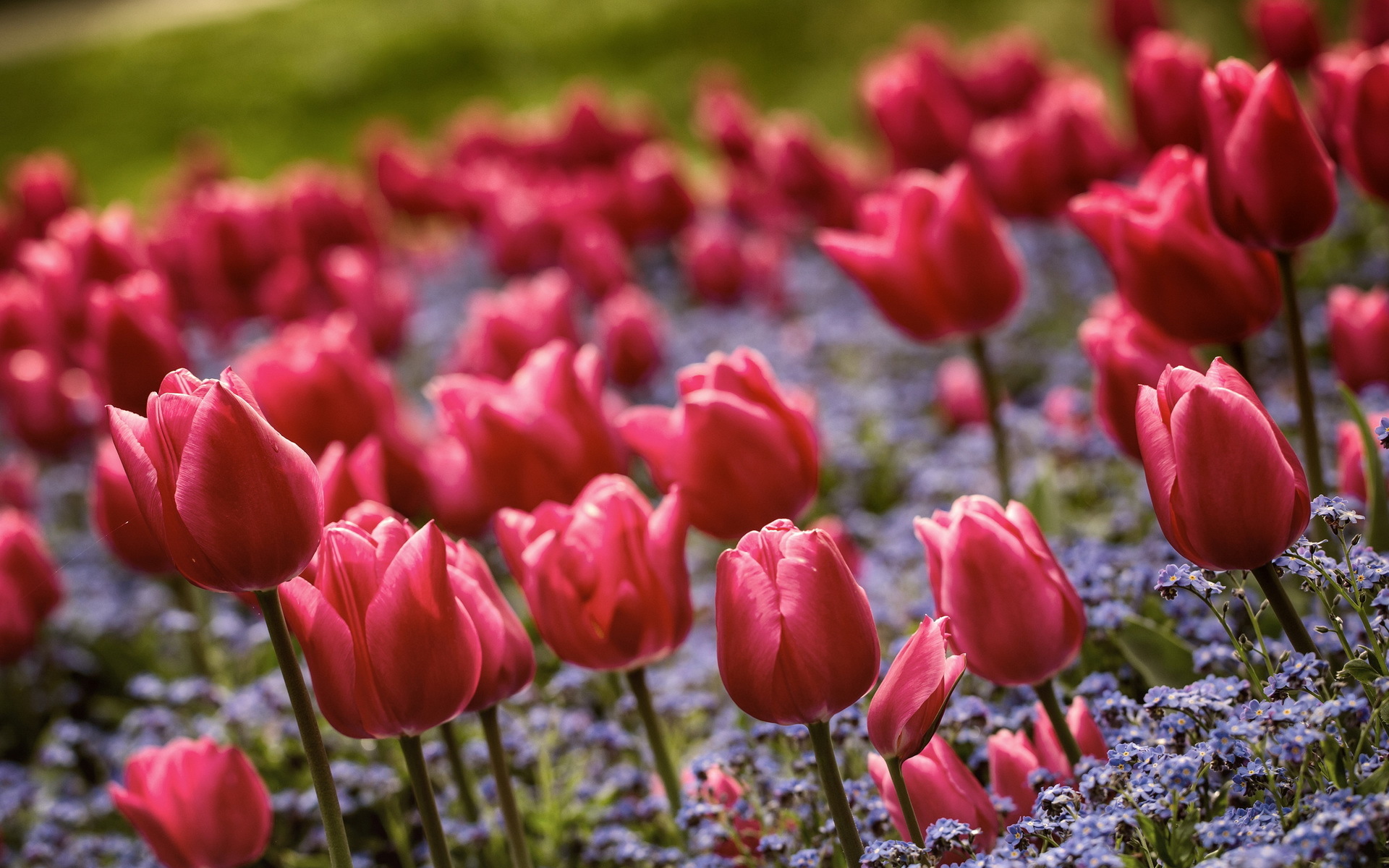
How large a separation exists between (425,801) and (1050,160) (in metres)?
2.78

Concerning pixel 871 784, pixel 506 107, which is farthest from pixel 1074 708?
pixel 506 107

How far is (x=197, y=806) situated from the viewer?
5.45ft

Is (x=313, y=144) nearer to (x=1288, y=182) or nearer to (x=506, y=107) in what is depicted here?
(x=506, y=107)

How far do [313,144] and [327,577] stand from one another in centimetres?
1332

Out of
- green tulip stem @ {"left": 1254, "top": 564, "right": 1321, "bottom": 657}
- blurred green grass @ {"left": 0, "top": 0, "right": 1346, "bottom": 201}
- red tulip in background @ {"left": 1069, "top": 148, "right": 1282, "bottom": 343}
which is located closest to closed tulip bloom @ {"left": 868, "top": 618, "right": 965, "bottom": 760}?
green tulip stem @ {"left": 1254, "top": 564, "right": 1321, "bottom": 657}

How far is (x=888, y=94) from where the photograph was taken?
14.4 ft

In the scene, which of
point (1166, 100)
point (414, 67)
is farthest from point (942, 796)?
point (414, 67)

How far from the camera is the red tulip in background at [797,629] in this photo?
4.44 ft

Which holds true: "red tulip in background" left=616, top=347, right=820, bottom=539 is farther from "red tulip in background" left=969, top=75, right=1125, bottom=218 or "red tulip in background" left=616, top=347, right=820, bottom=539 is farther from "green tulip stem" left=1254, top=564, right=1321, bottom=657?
"red tulip in background" left=969, top=75, right=1125, bottom=218

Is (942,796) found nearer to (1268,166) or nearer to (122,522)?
(1268,166)

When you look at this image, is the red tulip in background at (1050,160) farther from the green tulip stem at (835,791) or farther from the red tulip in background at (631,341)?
the green tulip stem at (835,791)

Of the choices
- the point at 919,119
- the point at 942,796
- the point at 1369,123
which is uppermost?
the point at 919,119

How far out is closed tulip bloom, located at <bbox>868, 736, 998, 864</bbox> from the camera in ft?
4.95

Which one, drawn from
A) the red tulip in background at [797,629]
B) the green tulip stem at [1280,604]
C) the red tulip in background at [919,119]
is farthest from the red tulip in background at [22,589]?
the red tulip in background at [919,119]
